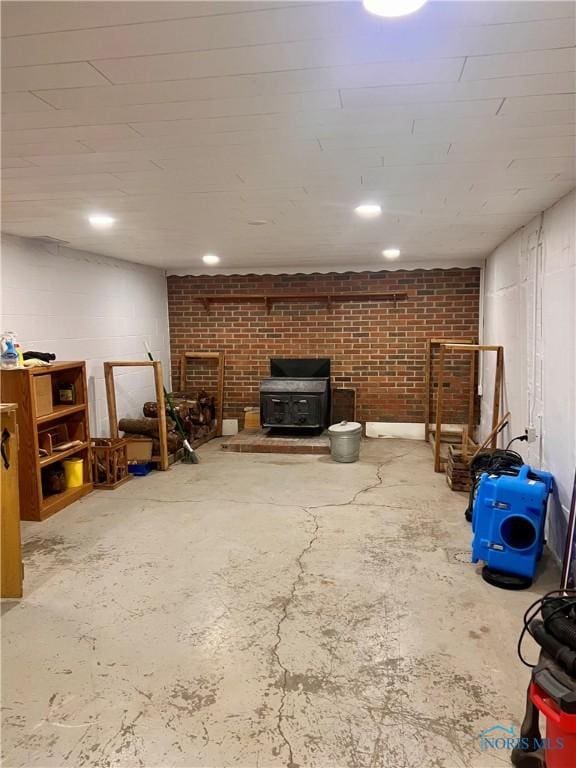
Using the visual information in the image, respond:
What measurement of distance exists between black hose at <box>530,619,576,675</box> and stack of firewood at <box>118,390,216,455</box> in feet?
14.4

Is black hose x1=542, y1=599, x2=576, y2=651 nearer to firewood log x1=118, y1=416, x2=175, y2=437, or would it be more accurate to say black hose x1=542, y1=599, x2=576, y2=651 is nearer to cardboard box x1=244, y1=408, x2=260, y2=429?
firewood log x1=118, y1=416, x2=175, y2=437

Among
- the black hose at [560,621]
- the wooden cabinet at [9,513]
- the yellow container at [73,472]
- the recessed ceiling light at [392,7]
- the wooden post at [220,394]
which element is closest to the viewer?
the recessed ceiling light at [392,7]

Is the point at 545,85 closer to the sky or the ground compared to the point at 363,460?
closer to the sky

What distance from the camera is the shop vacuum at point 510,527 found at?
2818 mm

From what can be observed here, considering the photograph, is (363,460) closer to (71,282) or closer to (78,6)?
(71,282)

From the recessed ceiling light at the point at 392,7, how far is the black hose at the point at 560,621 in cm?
182

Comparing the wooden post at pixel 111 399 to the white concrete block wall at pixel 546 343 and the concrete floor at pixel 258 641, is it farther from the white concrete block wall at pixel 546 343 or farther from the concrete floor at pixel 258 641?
the white concrete block wall at pixel 546 343

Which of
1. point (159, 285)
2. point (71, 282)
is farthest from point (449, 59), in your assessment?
point (159, 285)

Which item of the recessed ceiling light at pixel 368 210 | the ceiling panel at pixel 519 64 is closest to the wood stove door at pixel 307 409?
the recessed ceiling light at pixel 368 210

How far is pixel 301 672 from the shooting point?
2.15 metres

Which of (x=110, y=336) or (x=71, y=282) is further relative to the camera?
(x=110, y=336)

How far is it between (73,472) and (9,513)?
1814 mm

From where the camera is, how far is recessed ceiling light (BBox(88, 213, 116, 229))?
3.48m

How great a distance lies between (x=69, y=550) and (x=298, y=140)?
297 cm
